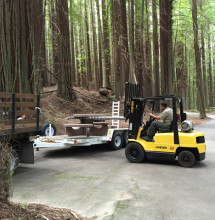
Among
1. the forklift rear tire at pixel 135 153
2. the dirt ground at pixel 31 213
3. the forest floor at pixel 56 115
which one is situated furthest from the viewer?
the forklift rear tire at pixel 135 153

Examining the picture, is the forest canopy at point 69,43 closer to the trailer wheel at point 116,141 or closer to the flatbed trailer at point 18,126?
the flatbed trailer at point 18,126

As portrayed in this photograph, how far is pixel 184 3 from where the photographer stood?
89.5 feet

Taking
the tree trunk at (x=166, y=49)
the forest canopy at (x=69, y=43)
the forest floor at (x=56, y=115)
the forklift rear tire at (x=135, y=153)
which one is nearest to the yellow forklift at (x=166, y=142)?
the forklift rear tire at (x=135, y=153)

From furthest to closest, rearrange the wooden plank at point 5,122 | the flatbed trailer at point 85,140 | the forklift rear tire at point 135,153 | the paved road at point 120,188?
the flatbed trailer at point 85,140, the forklift rear tire at point 135,153, the wooden plank at point 5,122, the paved road at point 120,188

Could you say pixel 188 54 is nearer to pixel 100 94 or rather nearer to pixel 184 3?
pixel 184 3

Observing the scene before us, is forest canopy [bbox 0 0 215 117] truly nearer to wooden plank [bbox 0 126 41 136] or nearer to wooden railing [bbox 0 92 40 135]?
wooden railing [bbox 0 92 40 135]

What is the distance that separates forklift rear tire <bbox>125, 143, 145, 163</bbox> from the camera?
296 inches

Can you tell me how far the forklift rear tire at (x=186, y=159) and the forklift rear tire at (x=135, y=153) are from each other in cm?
112

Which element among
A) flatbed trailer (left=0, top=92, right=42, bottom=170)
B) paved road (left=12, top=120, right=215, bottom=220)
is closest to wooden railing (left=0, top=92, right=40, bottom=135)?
flatbed trailer (left=0, top=92, right=42, bottom=170)

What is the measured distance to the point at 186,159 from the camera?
6.99 metres

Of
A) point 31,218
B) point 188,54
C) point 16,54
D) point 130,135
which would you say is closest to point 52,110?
point 16,54

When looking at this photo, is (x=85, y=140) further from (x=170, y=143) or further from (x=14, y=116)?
(x=14, y=116)

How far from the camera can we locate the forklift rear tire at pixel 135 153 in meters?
7.53

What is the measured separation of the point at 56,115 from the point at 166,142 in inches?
373
